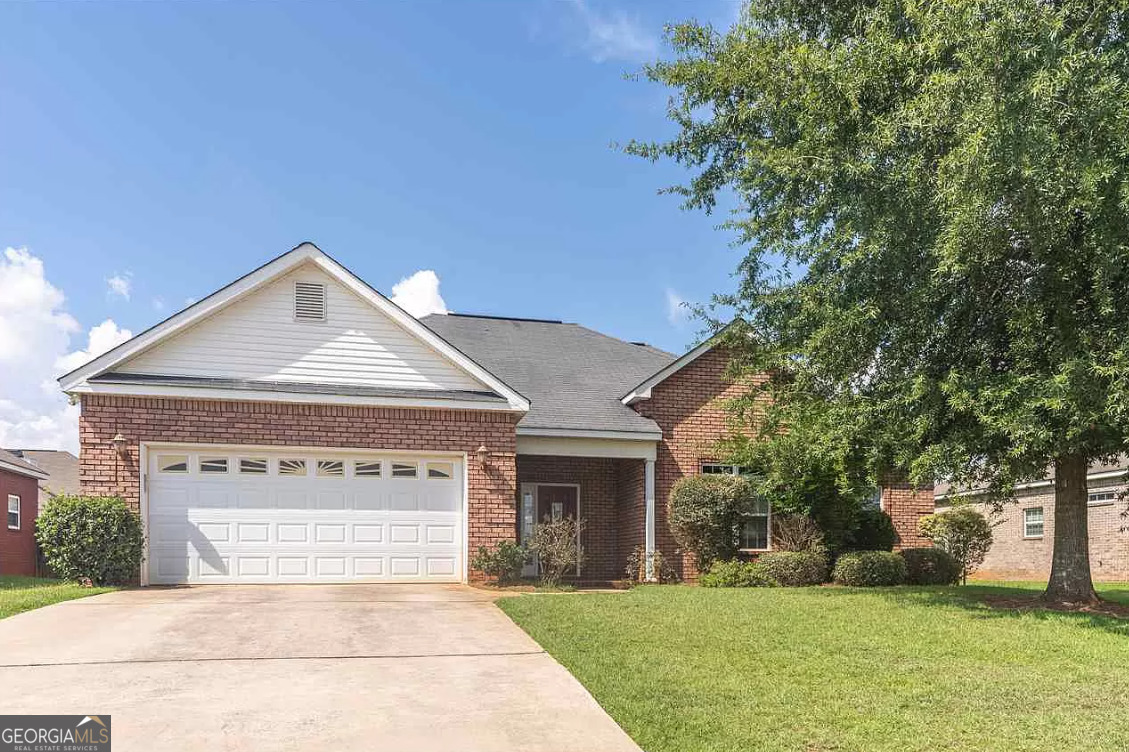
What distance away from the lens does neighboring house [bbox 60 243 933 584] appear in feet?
45.2

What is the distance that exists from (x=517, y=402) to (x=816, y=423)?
5456 mm

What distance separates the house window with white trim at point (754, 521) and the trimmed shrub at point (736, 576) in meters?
1.68

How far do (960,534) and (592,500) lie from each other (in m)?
8.17

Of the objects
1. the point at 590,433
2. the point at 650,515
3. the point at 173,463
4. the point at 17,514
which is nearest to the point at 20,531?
the point at 17,514

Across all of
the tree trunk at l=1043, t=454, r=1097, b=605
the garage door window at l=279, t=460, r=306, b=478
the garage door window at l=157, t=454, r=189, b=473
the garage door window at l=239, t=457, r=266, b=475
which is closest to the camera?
the tree trunk at l=1043, t=454, r=1097, b=605

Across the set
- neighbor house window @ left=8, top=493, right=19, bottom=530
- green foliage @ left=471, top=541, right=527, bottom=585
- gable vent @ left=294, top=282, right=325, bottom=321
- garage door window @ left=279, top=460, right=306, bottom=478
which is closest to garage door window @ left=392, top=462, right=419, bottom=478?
garage door window @ left=279, top=460, right=306, bottom=478

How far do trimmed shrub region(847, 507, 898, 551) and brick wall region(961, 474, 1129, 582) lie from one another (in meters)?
6.93

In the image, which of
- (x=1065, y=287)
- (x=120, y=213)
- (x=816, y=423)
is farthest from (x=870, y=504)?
(x=120, y=213)

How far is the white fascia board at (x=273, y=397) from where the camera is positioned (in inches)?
533

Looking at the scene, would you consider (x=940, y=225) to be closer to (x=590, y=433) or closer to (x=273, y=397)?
(x=590, y=433)

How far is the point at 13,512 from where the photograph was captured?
27.2 m

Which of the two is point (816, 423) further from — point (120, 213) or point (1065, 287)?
point (120, 213)

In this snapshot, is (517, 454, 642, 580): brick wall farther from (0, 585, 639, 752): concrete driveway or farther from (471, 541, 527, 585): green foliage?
(0, 585, 639, 752): concrete driveway

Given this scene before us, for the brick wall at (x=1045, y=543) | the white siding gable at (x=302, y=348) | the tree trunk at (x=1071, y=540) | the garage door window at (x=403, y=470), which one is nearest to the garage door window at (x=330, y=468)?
the garage door window at (x=403, y=470)
